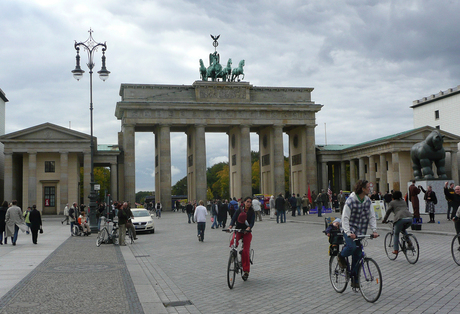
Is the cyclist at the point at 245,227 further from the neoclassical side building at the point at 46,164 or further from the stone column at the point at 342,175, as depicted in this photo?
the stone column at the point at 342,175

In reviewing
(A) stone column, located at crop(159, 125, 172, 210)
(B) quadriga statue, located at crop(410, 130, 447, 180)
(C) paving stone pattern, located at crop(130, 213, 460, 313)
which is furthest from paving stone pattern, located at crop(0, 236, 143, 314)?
(A) stone column, located at crop(159, 125, 172, 210)

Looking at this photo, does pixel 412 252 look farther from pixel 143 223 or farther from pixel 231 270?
pixel 143 223

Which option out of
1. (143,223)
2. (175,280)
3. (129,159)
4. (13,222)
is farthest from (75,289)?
(129,159)

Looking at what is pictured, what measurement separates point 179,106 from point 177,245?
152ft

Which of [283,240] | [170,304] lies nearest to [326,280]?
[170,304]

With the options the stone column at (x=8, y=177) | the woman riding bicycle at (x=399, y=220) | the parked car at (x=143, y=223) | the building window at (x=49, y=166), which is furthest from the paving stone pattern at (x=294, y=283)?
the building window at (x=49, y=166)

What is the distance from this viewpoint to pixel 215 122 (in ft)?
222

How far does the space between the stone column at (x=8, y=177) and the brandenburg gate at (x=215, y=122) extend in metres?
13.4

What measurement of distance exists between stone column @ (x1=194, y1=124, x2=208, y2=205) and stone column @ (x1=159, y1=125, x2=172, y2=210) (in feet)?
11.9

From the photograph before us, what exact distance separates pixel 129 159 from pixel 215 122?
11951mm

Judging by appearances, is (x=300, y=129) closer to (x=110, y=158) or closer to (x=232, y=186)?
(x=232, y=186)

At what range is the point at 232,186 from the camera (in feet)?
249

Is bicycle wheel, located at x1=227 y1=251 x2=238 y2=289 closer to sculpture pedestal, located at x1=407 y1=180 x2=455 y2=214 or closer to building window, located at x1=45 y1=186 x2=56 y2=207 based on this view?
sculpture pedestal, located at x1=407 y1=180 x2=455 y2=214

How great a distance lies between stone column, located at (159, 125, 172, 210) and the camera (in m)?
65.4
